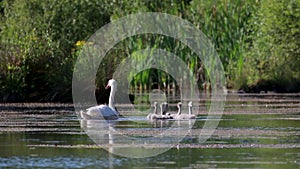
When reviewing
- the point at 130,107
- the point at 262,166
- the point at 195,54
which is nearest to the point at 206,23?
the point at 195,54

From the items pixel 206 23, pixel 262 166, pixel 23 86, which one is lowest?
pixel 262 166

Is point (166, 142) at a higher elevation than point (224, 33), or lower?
lower

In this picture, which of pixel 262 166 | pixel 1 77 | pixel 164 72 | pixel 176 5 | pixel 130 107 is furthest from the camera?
pixel 176 5

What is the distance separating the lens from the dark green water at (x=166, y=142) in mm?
12242

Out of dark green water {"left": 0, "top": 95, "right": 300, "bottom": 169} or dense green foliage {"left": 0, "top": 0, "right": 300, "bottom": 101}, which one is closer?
dark green water {"left": 0, "top": 95, "right": 300, "bottom": 169}

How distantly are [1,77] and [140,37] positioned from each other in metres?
8.43

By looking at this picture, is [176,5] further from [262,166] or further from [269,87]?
[262,166]

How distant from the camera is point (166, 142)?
14758 millimetres

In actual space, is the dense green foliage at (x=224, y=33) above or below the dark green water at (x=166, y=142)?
above

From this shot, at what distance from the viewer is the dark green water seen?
12.2m

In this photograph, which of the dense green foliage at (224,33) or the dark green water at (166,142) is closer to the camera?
the dark green water at (166,142)

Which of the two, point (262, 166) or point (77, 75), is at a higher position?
point (77, 75)

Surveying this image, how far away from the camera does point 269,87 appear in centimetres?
3375

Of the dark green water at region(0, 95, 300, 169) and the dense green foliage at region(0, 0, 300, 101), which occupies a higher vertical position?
the dense green foliage at region(0, 0, 300, 101)
